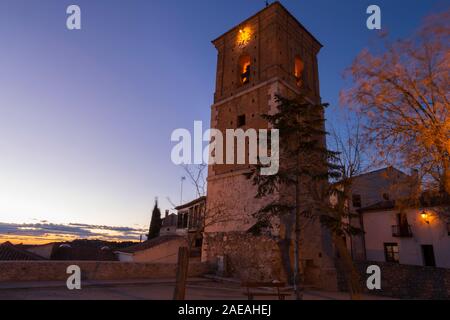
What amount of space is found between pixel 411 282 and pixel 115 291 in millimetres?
14327

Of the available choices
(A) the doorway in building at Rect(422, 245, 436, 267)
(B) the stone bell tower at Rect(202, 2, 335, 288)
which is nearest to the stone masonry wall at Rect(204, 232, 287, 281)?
(B) the stone bell tower at Rect(202, 2, 335, 288)

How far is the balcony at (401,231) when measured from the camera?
20339 millimetres

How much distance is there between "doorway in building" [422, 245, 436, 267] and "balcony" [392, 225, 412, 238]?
1.16 m

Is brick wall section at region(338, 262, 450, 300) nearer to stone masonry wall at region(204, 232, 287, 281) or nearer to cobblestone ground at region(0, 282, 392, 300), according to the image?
stone masonry wall at region(204, 232, 287, 281)

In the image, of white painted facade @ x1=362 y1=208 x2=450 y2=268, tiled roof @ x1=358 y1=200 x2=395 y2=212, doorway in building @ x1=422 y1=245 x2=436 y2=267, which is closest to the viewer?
white painted facade @ x1=362 y1=208 x2=450 y2=268

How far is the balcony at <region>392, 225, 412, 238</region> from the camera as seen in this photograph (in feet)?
66.7

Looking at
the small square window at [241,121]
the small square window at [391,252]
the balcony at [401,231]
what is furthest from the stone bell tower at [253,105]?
the small square window at [391,252]

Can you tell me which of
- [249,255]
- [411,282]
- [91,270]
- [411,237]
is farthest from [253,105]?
[411,237]

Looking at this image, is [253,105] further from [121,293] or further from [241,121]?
[121,293]

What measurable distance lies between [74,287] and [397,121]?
13.5 m

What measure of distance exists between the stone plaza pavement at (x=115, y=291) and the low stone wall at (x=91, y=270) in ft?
2.85

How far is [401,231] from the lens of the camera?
20.8 m
